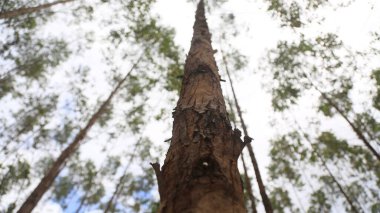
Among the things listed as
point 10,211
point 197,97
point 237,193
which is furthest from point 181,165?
point 10,211

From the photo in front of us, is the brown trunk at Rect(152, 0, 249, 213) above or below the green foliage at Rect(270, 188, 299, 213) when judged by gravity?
below

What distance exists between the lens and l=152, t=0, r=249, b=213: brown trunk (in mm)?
1373

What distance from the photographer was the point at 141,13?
13.2 m

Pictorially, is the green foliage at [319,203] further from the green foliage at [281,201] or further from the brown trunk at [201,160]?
the brown trunk at [201,160]

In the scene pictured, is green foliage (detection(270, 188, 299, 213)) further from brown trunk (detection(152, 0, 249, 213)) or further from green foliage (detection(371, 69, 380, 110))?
brown trunk (detection(152, 0, 249, 213))

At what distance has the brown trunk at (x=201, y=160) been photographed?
4.50ft

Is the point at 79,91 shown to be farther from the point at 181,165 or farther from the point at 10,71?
the point at 181,165

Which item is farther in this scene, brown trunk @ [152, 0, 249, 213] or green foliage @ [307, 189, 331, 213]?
green foliage @ [307, 189, 331, 213]

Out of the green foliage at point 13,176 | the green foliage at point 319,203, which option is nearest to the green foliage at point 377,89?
the green foliage at point 319,203

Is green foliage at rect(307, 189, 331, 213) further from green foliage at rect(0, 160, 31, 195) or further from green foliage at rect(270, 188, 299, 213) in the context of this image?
green foliage at rect(0, 160, 31, 195)

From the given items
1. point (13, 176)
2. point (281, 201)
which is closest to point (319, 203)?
point (281, 201)

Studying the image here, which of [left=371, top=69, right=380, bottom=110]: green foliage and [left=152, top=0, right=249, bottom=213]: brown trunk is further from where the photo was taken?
[left=371, top=69, right=380, bottom=110]: green foliage

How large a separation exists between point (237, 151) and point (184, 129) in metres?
0.32

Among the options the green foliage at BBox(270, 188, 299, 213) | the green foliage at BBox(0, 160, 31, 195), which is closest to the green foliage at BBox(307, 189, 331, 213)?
the green foliage at BBox(270, 188, 299, 213)
